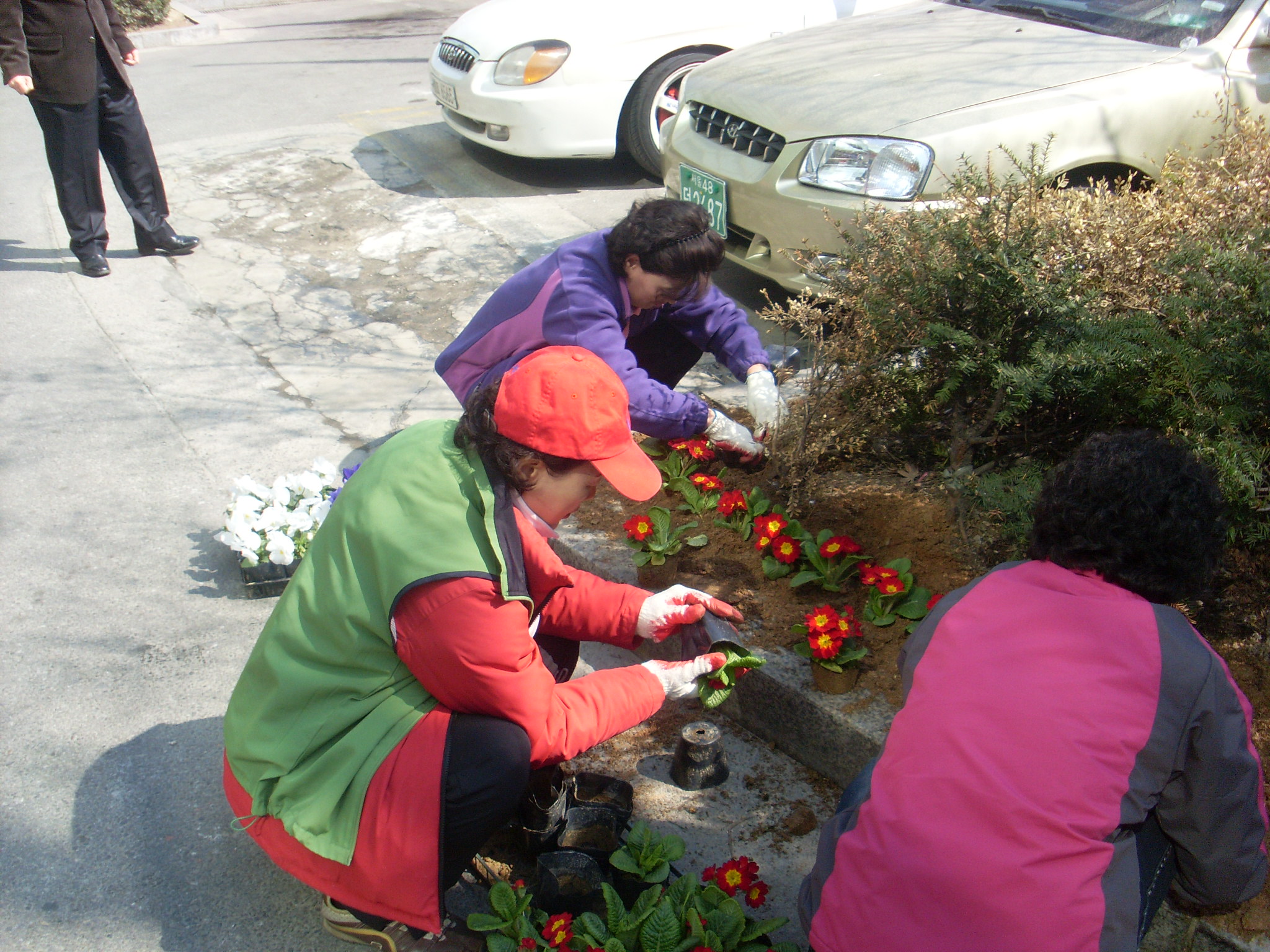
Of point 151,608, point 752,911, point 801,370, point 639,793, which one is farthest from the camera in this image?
point 801,370

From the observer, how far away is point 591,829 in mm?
2303

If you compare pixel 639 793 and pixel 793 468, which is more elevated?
pixel 793 468

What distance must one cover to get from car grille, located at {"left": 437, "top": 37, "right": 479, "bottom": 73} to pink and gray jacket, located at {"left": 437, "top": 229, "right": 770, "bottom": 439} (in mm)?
3969

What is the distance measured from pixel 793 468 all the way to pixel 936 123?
1.81m

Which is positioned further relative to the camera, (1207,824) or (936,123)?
(936,123)

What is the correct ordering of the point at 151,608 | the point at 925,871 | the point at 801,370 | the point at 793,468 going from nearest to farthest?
1. the point at 925,871
2. the point at 793,468
3. the point at 151,608
4. the point at 801,370

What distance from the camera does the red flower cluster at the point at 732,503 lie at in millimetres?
3041

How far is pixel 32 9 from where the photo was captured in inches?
198

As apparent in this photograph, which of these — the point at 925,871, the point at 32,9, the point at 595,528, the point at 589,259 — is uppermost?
the point at 32,9

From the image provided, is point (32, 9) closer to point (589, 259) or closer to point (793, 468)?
point (589, 259)

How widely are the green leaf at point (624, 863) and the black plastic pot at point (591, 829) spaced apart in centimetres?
14

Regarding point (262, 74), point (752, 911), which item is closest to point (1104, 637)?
point (752, 911)

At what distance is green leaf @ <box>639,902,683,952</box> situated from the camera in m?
1.92

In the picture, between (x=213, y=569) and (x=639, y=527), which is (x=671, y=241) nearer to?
(x=639, y=527)
